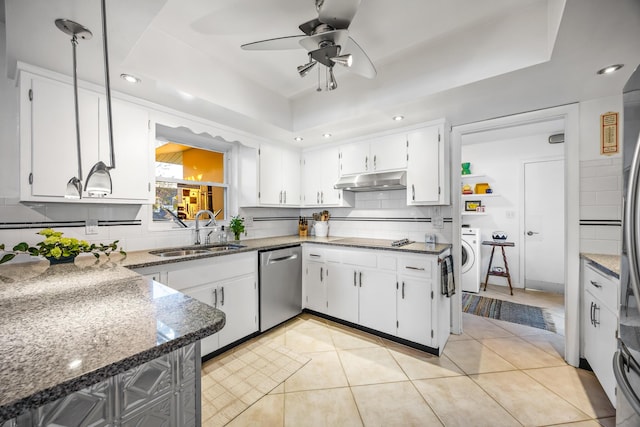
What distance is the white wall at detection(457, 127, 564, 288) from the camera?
410cm

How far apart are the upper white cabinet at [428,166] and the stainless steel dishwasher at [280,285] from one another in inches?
57.9

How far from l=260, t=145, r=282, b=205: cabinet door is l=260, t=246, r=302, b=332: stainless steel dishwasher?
721 mm

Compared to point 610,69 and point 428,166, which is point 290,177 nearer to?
point 428,166

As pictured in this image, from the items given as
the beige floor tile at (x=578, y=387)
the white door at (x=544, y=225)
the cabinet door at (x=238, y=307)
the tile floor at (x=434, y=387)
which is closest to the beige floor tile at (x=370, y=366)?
the tile floor at (x=434, y=387)

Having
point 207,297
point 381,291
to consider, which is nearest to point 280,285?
point 207,297

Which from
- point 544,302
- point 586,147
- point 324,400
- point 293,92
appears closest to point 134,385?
point 324,400

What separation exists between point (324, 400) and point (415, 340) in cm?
104

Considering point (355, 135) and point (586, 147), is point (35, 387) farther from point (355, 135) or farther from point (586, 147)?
point (586, 147)

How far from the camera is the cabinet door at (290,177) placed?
349 cm

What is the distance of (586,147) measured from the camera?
2164 millimetres

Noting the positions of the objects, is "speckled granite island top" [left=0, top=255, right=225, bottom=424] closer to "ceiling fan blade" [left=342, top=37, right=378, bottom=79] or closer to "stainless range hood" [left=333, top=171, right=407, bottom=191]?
"ceiling fan blade" [left=342, top=37, right=378, bottom=79]

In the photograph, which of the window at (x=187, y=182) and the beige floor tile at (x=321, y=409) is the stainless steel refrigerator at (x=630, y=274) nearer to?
the beige floor tile at (x=321, y=409)

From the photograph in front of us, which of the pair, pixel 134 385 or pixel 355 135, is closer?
pixel 134 385

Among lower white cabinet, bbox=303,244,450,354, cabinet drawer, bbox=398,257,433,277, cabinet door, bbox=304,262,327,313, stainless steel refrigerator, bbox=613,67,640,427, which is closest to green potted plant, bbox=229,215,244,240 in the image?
lower white cabinet, bbox=303,244,450,354
